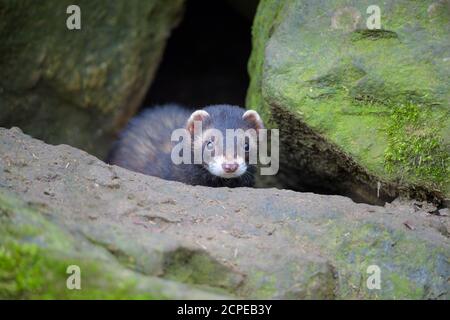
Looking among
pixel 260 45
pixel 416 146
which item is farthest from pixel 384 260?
pixel 260 45

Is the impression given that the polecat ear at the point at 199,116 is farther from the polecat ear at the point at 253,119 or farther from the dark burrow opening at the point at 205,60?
the dark burrow opening at the point at 205,60

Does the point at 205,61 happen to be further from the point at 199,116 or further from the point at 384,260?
the point at 384,260

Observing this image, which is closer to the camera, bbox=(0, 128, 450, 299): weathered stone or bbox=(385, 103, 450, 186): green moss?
bbox=(0, 128, 450, 299): weathered stone

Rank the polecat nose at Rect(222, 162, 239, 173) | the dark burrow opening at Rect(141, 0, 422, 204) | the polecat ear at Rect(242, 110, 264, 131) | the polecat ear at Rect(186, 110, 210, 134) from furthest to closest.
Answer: the dark burrow opening at Rect(141, 0, 422, 204) → the polecat ear at Rect(186, 110, 210, 134) → the polecat ear at Rect(242, 110, 264, 131) → the polecat nose at Rect(222, 162, 239, 173)

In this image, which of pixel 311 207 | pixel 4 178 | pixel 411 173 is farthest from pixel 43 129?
pixel 411 173

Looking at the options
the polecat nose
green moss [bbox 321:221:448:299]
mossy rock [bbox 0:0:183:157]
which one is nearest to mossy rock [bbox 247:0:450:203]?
the polecat nose

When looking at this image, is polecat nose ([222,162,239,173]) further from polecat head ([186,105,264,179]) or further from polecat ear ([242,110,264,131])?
polecat ear ([242,110,264,131])
